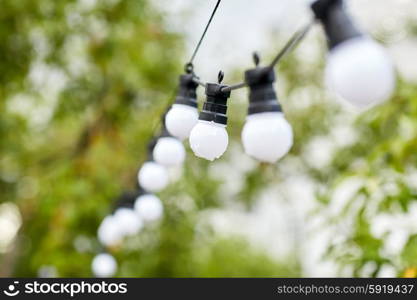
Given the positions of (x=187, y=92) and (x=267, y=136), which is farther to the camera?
(x=187, y=92)

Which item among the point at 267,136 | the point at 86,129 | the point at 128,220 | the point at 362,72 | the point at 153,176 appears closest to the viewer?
the point at 362,72

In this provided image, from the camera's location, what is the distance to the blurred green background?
2039mm

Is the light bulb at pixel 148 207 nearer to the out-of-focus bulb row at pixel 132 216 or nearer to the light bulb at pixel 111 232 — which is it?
the out-of-focus bulb row at pixel 132 216

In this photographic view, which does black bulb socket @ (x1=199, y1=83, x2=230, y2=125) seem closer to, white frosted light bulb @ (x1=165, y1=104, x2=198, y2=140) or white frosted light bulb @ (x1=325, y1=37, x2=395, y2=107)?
white frosted light bulb @ (x1=165, y1=104, x2=198, y2=140)

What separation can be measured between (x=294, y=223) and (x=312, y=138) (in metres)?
2.62

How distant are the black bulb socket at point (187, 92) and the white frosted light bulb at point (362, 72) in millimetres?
554

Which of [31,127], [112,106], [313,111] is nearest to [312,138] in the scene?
[313,111]

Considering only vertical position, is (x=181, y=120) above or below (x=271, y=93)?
above

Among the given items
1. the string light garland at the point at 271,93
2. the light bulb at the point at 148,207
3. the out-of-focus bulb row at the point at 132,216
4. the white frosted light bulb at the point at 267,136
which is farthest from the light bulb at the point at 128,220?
the white frosted light bulb at the point at 267,136

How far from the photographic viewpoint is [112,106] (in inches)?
141

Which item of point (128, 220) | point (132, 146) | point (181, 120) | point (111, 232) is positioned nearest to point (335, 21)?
point (181, 120)

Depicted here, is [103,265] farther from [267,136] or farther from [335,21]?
[335,21]

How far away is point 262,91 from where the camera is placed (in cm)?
70

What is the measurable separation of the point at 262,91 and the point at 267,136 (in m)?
0.09
